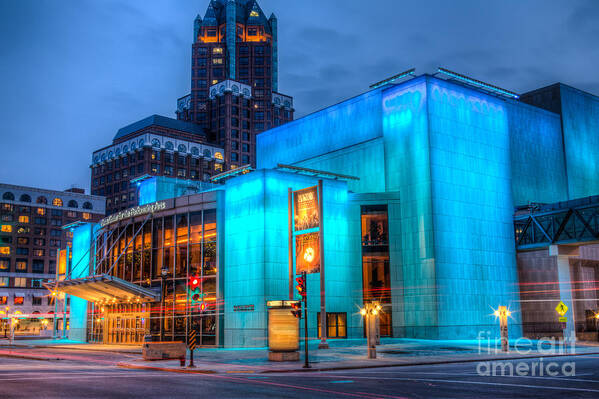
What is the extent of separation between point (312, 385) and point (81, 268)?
203ft

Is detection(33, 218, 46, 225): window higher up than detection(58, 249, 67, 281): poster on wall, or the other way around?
detection(33, 218, 46, 225): window

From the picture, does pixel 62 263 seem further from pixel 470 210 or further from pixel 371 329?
pixel 371 329

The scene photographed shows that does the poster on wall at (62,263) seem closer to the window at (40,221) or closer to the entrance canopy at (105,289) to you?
the entrance canopy at (105,289)

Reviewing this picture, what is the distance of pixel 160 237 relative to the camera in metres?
60.7

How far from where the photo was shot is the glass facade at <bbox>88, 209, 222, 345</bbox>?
5553 cm

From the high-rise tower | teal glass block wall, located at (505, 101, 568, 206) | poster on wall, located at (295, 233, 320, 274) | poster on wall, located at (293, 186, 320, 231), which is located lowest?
poster on wall, located at (295, 233, 320, 274)

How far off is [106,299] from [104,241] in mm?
6842

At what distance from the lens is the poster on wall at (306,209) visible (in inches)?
1916

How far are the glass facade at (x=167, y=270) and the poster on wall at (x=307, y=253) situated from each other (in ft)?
30.3

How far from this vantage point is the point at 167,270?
5006cm

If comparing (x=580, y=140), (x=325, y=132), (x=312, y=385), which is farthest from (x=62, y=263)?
(x=580, y=140)

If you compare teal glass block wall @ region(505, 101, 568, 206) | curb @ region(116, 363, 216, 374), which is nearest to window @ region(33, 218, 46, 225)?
teal glass block wall @ region(505, 101, 568, 206)

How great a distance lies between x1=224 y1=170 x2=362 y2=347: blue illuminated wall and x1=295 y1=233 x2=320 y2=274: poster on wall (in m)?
3.42

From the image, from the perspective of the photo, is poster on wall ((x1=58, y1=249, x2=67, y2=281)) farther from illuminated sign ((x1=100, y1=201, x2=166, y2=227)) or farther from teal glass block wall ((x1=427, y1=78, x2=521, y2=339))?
teal glass block wall ((x1=427, y1=78, x2=521, y2=339))
